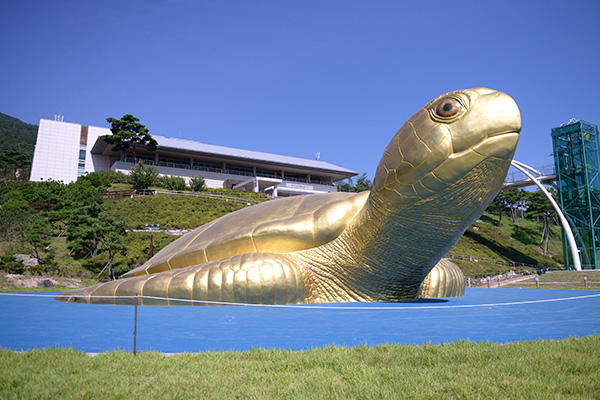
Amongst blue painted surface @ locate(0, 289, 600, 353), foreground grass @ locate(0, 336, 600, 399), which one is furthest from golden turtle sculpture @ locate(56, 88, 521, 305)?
foreground grass @ locate(0, 336, 600, 399)

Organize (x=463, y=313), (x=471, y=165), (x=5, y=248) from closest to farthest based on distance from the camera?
(x=471, y=165)
(x=463, y=313)
(x=5, y=248)

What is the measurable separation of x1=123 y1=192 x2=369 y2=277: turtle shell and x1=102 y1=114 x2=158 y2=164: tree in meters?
45.4

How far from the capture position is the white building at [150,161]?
54688 millimetres

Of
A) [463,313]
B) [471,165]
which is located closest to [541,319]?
[463,313]

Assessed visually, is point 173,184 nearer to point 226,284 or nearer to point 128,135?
point 128,135

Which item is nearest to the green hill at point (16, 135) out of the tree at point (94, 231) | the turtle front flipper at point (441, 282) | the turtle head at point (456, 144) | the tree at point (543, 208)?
the tree at point (94, 231)

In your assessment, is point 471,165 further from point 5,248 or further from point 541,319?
point 5,248

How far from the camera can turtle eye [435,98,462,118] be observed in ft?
17.2

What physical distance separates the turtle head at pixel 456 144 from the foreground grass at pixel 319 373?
8.36ft

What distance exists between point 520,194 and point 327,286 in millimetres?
57169

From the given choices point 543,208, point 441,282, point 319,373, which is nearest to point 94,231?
point 441,282

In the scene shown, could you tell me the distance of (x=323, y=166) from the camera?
6775cm

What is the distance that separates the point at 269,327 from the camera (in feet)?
16.1

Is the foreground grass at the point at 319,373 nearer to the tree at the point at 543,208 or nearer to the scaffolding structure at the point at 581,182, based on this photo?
the scaffolding structure at the point at 581,182
